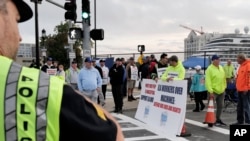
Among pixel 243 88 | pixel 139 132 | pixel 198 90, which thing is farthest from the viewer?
pixel 198 90

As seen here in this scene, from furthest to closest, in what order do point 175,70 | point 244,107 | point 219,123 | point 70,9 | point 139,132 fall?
point 70,9, point 219,123, point 244,107, point 139,132, point 175,70

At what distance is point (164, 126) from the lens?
931cm

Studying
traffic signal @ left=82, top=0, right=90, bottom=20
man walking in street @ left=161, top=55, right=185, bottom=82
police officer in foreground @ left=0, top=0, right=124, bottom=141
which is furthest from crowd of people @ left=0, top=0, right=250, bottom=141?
traffic signal @ left=82, top=0, right=90, bottom=20

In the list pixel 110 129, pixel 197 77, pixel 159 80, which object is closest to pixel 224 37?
pixel 197 77

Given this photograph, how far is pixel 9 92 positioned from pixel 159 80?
874 cm

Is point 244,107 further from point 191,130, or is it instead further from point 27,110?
point 27,110

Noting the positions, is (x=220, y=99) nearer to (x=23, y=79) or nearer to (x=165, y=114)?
(x=165, y=114)

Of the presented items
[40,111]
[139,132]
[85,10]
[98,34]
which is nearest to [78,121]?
[40,111]

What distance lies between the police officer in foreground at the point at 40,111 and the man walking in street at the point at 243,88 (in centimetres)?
896

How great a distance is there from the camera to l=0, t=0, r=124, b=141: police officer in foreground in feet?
3.82

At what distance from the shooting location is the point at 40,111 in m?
1.17

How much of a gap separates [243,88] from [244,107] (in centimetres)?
49

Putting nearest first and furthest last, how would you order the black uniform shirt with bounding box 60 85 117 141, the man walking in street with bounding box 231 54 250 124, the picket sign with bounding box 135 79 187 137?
1. the black uniform shirt with bounding box 60 85 117 141
2. the picket sign with bounding box 135 79 187 137
3. the man walking in street with bounding box 231 54 250 124

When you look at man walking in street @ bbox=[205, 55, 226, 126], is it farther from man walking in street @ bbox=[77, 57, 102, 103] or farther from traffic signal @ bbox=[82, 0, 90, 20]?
traffic signal @ bbox=[82, 0, 90, 20]
